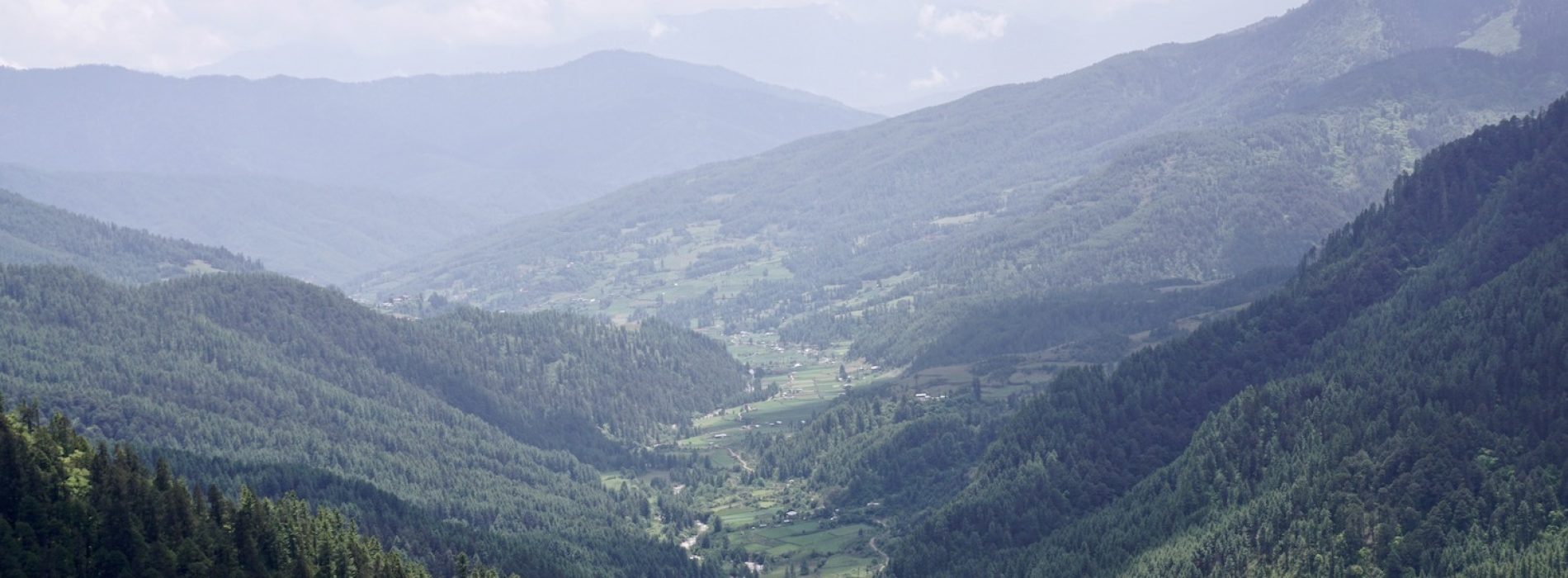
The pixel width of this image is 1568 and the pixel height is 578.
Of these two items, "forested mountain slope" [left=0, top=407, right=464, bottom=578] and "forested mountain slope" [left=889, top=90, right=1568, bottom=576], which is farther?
"forested mountain slope" [left=889, top=90, right=1568, bottom=576]

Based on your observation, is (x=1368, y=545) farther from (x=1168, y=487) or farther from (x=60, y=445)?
(x=60, y=445)

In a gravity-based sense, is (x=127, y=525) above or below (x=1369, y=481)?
above

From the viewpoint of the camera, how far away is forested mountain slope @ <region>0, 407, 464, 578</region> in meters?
122

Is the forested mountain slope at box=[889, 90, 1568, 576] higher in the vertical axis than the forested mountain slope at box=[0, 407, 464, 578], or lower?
lower

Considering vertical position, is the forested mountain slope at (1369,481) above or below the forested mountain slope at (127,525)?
below

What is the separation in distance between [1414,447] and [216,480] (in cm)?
12063

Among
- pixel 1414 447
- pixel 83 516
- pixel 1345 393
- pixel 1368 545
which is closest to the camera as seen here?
pixel 83 516

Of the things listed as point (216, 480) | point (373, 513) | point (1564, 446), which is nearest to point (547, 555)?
point (373, 513)

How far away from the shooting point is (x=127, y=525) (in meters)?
127

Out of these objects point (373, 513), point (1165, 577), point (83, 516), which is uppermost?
point (83, 516)

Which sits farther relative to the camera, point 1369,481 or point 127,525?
point 1369,481

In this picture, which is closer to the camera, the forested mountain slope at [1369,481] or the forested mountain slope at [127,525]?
the forested mountain slope at [127,525]

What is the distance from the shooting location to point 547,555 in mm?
188625

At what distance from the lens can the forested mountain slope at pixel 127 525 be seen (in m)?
122
